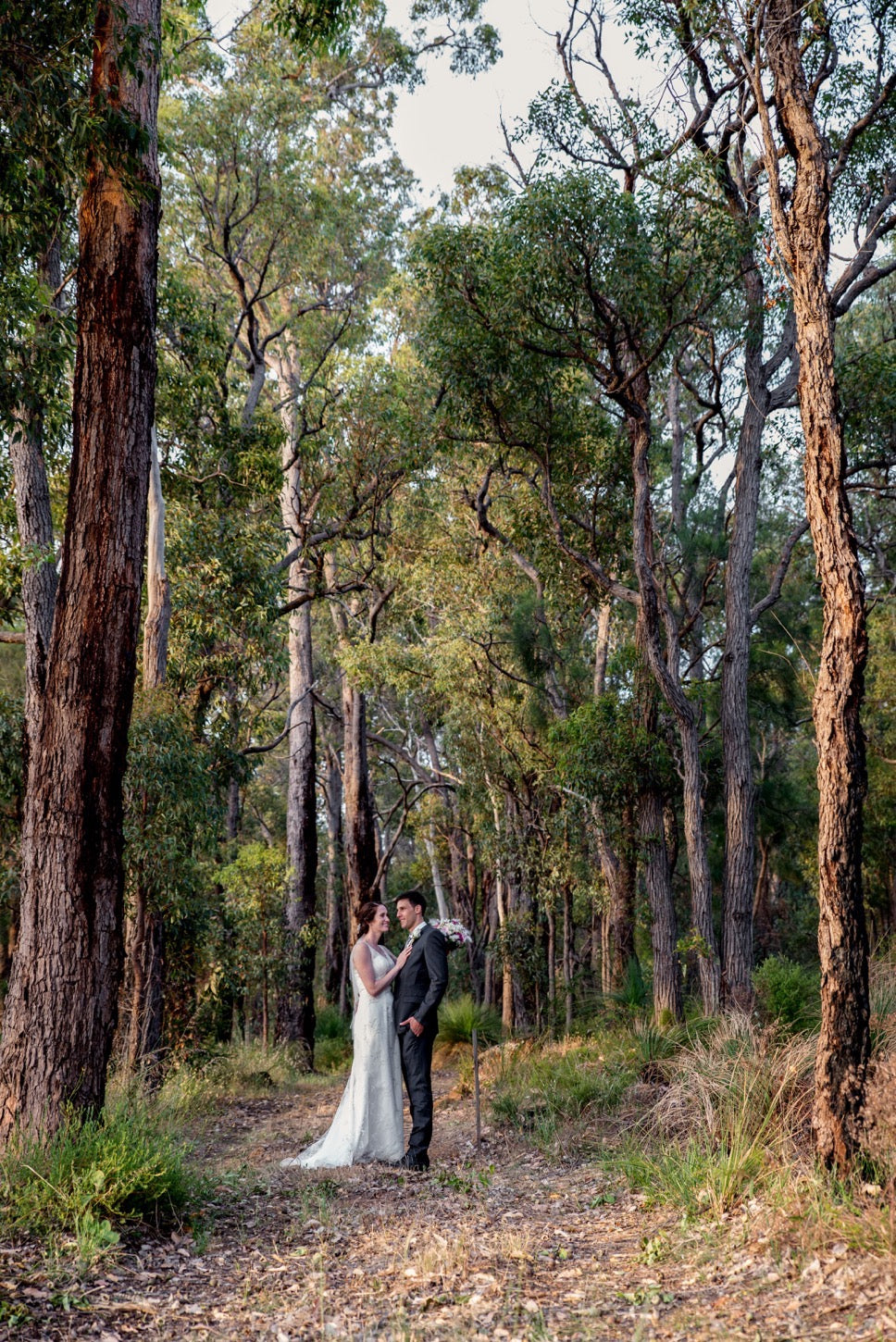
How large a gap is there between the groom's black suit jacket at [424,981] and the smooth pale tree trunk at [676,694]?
4.48 metres

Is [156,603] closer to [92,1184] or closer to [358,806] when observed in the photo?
[358,806]

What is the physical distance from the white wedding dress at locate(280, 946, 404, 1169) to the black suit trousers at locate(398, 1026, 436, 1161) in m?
0.24

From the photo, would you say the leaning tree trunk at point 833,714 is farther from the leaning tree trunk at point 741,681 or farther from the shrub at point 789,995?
the leaning tree trunk at point 741,681

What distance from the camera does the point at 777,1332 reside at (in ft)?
12.1

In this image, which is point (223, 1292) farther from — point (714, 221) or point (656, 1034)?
point (714, 221)

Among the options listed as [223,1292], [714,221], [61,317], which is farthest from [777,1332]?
[714,221]

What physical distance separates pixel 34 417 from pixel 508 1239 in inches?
281

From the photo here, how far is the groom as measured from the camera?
24.4 ft

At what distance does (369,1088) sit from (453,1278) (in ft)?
10.9

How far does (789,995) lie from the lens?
369 inches

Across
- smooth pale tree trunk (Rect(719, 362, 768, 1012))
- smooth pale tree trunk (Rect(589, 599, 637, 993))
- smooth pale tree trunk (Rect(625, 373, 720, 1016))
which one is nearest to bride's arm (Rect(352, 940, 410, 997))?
smooth pale tree trunk (Rect(625, 373, 720, 1016))

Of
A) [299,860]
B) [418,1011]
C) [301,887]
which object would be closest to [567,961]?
[301,887]

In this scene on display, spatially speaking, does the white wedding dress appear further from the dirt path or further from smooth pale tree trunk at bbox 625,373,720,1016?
smooth pale tree trunk at bbox 625,373,720,1016

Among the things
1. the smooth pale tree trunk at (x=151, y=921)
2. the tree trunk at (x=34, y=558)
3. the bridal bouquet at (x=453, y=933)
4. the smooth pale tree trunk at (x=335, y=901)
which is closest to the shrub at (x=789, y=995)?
the bridal bouquet at (x=453, y=933)
